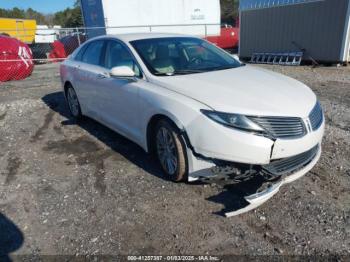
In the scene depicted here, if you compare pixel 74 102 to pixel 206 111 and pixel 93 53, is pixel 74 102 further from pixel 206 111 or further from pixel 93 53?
pixel 206 111

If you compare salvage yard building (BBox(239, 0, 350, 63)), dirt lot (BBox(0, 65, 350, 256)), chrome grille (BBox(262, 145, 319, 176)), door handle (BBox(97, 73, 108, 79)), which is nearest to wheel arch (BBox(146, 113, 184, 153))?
dirt lot (BBox(0, 65, 350, 256))

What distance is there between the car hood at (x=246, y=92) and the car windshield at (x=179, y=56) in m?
0.25

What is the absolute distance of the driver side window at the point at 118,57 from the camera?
4.20 m

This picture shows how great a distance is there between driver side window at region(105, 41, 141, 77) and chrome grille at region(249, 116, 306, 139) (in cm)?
174

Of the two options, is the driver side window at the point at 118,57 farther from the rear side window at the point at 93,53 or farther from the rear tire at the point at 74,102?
the rear tire at the point at 74,102

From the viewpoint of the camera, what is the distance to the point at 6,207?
355cm

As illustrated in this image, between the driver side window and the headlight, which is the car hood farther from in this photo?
the driver side window

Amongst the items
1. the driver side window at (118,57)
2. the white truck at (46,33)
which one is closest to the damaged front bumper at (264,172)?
the driver side window at (118,57)

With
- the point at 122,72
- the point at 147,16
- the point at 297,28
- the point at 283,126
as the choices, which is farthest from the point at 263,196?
the point at 147,16

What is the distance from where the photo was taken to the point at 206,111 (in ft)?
10.3

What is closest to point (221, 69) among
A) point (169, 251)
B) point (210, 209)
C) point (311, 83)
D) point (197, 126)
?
point (197, 126)

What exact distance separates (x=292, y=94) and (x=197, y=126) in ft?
3.72

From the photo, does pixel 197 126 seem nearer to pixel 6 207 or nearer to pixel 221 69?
pixel 221 69

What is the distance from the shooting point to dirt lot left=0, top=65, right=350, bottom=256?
9.37 feet
